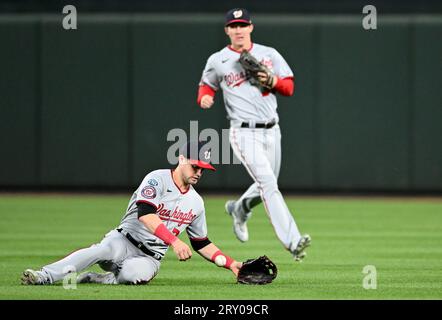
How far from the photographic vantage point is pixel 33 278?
8094 millimetres

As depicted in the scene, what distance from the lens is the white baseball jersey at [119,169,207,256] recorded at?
322 inches

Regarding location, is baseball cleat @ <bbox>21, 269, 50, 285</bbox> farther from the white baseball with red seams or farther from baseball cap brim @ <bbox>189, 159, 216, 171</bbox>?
the white baseball with red seams

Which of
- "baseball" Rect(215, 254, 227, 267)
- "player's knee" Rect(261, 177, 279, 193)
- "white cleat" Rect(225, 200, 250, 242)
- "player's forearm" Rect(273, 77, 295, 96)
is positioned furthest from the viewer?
"white cleat" Rect(225, 200, 250, 242)

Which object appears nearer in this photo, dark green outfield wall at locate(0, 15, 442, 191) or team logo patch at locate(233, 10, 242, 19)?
team logo patch at locate(233, 10, 242, 19)

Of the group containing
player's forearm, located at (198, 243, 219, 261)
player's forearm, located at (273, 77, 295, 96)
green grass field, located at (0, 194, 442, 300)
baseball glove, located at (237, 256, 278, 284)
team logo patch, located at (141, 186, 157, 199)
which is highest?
player's forearm, located at (273, 77, 295, 96)

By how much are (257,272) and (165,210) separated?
0.86 meters

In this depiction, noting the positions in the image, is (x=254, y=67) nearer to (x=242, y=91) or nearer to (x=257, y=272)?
(x=242, y=91)

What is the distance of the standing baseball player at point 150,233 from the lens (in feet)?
26.5

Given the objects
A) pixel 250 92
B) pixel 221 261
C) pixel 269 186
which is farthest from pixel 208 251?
pixel 250 92

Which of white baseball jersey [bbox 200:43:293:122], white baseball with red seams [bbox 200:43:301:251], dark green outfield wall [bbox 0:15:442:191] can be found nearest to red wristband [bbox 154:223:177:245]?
white baseball with red seams [bbox 200:43:301:251]

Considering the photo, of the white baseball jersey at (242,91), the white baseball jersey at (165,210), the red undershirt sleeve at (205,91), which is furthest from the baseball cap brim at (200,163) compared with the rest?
the red undershirt sleeve at (205,91)

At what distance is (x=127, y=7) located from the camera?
18516mm

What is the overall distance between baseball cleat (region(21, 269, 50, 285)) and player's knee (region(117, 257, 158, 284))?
1.92 feet
